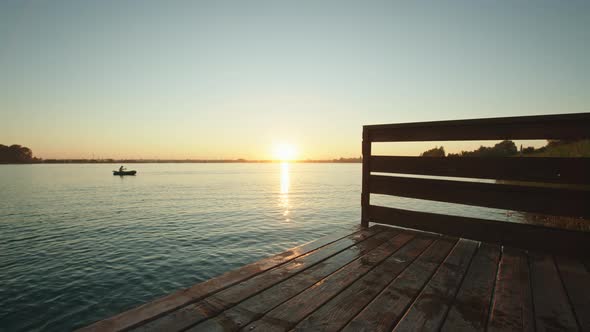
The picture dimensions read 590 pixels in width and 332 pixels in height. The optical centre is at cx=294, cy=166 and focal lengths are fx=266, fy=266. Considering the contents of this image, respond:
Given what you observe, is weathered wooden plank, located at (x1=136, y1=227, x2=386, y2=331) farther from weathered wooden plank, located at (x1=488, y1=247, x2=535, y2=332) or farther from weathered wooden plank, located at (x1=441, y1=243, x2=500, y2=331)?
weathered wooden plank, located at (x1=488, y1=247, x2=535, y2=332)

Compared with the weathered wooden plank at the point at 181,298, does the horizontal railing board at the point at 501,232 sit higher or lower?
higher

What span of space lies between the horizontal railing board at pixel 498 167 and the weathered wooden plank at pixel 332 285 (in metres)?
1.22

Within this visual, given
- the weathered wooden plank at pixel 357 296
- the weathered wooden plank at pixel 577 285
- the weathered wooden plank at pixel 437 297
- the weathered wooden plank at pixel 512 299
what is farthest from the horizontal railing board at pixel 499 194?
the weathered wooden plank at pixel 357 296

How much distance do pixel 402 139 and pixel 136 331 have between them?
14.7ft

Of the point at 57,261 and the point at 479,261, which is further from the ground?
the point at 479,261

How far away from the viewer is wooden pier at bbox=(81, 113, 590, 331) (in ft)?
6.93

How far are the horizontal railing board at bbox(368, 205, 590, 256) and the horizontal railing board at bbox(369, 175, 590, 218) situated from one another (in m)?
0.28

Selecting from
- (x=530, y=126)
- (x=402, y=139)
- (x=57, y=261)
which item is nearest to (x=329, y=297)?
(x=402, y=139)

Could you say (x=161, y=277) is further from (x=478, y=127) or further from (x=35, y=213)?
(x=35, y=213)

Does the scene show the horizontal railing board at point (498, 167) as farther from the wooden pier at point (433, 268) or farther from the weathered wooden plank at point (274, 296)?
the weathered wooden plank at point (274, 296)

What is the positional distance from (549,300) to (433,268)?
0.99 metres

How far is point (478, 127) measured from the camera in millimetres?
3984

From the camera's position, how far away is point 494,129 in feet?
12.7

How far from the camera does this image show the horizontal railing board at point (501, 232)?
3473 mm
